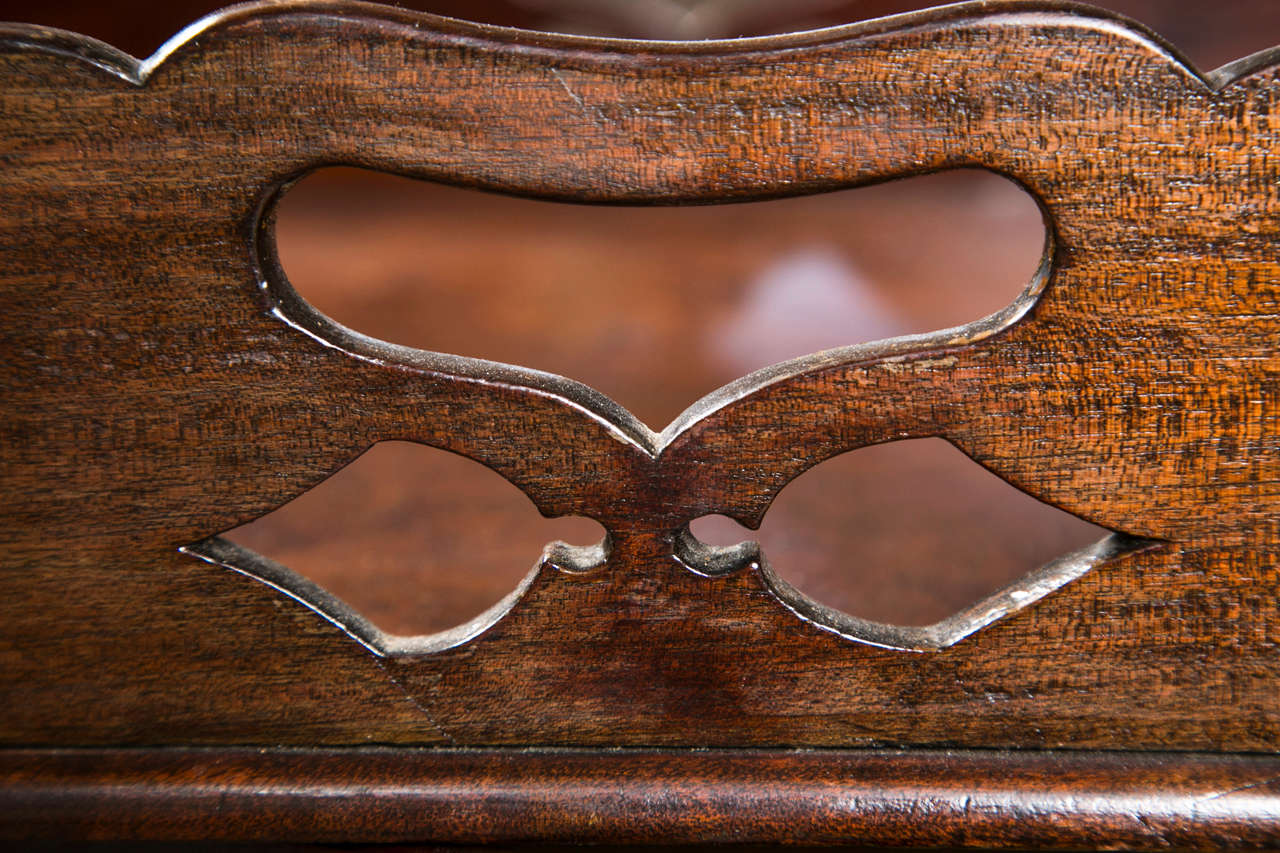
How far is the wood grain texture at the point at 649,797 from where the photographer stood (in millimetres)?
284

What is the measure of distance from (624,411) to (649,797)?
113 millimetres

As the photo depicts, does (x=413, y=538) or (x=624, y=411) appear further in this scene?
(x=413, y=538)

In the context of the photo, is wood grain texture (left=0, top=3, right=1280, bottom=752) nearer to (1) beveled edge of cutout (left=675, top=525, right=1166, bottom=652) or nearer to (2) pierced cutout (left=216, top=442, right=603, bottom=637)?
(1) beveled edge of cutout (left=675, top=525, right=1166, bottom=652)

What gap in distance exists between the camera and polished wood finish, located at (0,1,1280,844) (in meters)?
0.24

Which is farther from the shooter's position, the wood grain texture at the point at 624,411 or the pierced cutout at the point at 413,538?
the pierced cutout at the point at 413,538

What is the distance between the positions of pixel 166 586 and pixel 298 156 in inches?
5.0

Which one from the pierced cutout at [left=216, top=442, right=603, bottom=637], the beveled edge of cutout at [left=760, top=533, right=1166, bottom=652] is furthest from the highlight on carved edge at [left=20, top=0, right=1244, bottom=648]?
the pierced cutout at [left=216, top=442, right=603, bottom=637]

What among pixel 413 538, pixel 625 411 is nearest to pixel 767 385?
pixel 625 411

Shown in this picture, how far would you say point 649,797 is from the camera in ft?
0.97

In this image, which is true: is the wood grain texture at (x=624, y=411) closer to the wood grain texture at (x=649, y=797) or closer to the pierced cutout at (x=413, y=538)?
the wood grain texture at (x=649, y=797)

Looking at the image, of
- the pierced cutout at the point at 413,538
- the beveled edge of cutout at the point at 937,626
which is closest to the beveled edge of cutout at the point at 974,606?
the beveled edge of cutout at the point at 937,626

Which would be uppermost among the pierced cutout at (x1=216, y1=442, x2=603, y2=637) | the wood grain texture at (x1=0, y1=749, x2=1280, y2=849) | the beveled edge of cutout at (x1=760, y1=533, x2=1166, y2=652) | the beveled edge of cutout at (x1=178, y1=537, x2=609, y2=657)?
the beveled edge of cutout at (x1=760, y1=533, x2=1166, y2=652)

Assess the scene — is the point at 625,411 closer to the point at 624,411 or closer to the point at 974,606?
the point at 624,411

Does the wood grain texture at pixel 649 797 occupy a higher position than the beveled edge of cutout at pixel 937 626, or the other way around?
the beveled edge of cutout at pixel 937 626
